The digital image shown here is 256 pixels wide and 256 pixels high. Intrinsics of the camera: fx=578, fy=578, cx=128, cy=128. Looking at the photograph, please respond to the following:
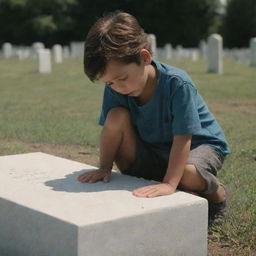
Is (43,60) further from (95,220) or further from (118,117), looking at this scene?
(95,220)

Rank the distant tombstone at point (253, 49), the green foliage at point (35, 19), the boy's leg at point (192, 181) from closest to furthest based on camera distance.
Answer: the boy's leg at point (192, 181)
the distant tombstone at point (253, 49)
the green foliage at point (35, 19)

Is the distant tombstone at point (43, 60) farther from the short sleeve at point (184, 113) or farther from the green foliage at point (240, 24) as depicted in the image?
the green foliage at point (240, 24)

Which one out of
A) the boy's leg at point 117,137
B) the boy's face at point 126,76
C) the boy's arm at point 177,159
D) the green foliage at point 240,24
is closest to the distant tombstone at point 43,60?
the boy's leg at point 117,137

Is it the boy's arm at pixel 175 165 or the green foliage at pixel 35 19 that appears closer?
the boy's arm at pixel 175 165

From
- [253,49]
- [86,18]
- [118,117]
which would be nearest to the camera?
[118,117]

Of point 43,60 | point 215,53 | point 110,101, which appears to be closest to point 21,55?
point 43,60

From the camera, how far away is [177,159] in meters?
3.01

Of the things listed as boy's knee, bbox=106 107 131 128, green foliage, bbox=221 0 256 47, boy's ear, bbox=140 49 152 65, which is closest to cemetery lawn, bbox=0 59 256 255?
boy's knee, bbox=106 107 131 128

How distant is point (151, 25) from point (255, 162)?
128ft

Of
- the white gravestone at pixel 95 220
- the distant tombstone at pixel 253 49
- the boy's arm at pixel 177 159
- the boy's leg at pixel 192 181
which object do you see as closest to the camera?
the white gravestone at pixel 95 220

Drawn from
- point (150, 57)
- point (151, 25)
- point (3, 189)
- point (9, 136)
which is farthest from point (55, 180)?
point (151, 25)

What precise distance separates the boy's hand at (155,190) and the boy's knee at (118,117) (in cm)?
51

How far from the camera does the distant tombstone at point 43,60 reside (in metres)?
15.9

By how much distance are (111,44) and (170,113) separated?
535 millimetres
